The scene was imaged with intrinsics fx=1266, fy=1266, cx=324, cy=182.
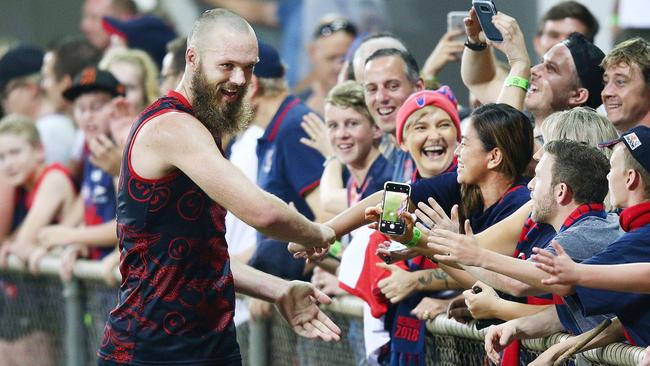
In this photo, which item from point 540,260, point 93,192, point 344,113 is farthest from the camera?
point 93,192

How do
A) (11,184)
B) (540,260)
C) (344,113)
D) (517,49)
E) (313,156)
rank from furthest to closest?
(11,184)
(313,156)
(344,113)
(517,49)
(540,260)

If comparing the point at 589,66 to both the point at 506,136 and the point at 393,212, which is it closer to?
the point at 506,136

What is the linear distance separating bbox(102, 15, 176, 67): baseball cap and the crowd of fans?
0.92m

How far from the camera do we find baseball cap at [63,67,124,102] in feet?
28.1

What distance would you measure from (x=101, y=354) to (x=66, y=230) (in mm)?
3875

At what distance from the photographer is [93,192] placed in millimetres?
8633

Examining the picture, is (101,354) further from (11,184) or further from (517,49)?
(11,184)

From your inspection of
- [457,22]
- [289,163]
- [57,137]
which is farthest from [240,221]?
[57,137]

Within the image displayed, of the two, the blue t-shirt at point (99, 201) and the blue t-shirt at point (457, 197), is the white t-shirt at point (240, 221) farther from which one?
the blue t-shirt at point (457, 197)

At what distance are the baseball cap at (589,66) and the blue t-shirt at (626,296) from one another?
1.68 metres

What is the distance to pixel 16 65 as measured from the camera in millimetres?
10664

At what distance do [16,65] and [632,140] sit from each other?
23.8 feet

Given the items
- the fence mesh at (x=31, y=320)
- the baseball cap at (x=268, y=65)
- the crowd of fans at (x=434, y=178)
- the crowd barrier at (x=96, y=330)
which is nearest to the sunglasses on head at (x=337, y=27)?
the crowd of fans at (x=434, y=178)

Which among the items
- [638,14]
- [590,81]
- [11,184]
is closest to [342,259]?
[590,81]
